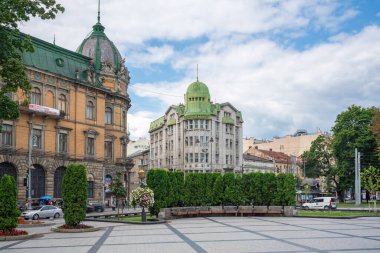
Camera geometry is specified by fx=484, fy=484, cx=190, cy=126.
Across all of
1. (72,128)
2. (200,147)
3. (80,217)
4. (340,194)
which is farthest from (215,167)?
(80,217)

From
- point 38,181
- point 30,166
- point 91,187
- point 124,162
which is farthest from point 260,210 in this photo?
point 124,162

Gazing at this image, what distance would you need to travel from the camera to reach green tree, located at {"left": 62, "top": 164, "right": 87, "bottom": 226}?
27016 millimetres

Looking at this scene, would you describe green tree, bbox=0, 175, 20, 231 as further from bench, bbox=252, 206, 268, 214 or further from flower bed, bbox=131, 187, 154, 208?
bench, bbox=252, 206, 268, 214

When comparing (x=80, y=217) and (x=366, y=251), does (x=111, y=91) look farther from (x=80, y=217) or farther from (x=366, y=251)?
(x=366, y=251)

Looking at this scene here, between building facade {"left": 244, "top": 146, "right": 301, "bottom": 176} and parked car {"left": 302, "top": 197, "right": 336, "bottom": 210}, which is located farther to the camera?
building facade {"left": 244, "top": 146, "right": 301, "bottom": 176}

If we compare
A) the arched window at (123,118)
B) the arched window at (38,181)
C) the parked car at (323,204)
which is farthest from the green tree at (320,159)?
the arched window at (38,181)

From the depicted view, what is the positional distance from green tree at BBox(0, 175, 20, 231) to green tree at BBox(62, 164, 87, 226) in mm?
4165

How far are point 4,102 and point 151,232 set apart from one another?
9.87m

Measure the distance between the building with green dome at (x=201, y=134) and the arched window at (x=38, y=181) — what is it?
1527 inches

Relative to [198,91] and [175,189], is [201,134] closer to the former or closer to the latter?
[198,91]

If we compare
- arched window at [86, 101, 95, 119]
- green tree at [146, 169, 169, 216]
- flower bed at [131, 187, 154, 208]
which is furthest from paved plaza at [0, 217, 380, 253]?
arched window at [86, 101, 95, 119]

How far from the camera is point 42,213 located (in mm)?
42344

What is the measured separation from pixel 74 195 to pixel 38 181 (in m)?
27.4

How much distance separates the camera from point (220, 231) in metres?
25.4
